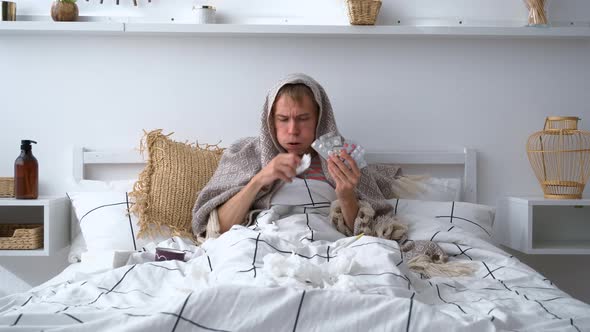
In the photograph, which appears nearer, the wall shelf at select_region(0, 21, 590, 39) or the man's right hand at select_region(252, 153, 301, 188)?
the man's right hand at select_region(252, 153, 301, 188)

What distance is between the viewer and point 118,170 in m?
2.52

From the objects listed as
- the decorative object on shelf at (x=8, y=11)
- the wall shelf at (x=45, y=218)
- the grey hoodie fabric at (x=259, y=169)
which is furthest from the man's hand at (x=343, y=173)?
the decorative object on shelf at (x=8, y=11)

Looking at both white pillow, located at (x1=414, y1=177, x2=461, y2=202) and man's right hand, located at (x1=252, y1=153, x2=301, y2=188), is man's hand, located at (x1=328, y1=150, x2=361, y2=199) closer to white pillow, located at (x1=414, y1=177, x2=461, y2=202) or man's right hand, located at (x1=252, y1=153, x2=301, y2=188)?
man's right hand, located at (x1=252, y1=153, x2=301, y2=188)

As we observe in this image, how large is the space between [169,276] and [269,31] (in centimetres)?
116

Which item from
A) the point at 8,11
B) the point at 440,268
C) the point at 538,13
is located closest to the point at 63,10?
the point at 8,11

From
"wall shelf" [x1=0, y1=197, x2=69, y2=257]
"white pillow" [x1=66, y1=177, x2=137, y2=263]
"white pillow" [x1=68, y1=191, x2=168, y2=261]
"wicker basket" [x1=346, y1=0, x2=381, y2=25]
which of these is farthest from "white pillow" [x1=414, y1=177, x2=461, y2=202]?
"wall shelf" [x1=0, y1=197, x2=69, y2=257]

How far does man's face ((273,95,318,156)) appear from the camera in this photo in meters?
2.12

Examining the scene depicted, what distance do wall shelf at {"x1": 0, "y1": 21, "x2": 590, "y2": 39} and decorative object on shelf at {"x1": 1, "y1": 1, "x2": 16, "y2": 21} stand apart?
0.16ft

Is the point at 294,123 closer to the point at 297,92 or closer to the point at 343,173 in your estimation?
the point at 297,92

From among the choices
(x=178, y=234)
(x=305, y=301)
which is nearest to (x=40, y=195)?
(x=178, y=234)

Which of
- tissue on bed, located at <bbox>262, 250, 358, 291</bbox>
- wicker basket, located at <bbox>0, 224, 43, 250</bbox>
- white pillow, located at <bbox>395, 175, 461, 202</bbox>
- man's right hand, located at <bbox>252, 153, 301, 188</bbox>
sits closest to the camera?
tissue on bed, located at <bbox>262, 250, 358, 291</bbox>

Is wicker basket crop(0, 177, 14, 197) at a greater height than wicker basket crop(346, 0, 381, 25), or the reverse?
wicker basket crop(346, 0, 381, 25)

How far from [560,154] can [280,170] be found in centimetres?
126

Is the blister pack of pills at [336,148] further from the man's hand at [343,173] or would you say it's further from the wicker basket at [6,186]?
the wicker basket at [6,186]
